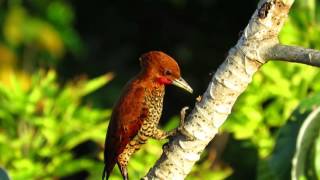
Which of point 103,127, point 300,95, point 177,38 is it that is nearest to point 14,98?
point 103,127

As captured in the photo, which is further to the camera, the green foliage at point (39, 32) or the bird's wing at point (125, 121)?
the green foliage at point (39, 32)

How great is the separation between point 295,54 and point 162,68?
1.66 ft

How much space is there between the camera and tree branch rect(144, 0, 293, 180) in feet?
8.20

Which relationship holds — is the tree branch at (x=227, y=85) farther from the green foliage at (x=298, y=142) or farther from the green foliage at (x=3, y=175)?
the green foliage at (x=298, y=142)

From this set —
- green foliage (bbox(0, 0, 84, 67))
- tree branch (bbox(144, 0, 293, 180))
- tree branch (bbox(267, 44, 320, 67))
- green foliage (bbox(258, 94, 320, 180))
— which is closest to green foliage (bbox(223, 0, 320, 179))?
green foliage (bbox(258, 94, 320, 180))

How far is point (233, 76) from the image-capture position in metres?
2.53

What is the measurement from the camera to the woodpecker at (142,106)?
112 inches

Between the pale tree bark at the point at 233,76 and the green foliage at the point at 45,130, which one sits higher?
the green foliage at the point at 45,130

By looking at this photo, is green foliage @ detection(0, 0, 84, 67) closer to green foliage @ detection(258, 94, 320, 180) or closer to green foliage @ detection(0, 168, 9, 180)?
green foliage @ detection(258, 94, 320, 180)

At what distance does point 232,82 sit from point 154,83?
1.33ft

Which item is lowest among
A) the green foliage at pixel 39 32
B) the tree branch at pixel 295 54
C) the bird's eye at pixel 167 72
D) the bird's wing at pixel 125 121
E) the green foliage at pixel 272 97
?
the tree branch at pixel 295 54

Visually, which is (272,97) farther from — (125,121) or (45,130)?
(125,121)

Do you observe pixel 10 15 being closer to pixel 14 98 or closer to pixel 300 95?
pixel 14 98

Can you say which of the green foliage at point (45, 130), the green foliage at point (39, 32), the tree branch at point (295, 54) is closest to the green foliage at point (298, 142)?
the tree branch at point (295, 54)
